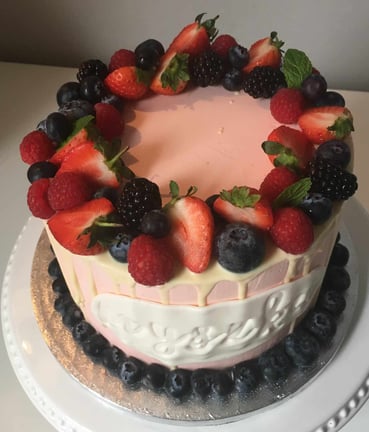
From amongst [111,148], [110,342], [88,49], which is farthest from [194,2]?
[110,342]

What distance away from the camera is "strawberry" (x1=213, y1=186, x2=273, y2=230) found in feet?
3.22

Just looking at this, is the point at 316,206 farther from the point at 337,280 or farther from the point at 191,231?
the point at 337,280

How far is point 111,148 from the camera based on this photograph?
1.12 meters

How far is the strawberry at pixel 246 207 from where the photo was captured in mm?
982

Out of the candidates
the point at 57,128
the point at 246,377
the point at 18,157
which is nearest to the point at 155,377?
the point at 246,377

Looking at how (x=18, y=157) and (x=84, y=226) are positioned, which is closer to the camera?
(x=84, y=226)

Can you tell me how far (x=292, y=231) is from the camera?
0.98 meters

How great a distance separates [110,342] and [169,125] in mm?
431

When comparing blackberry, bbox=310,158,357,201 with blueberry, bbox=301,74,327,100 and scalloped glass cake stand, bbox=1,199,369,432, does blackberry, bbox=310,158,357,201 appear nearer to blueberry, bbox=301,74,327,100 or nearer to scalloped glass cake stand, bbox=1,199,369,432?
blueberry, bbox=301,74,327,100

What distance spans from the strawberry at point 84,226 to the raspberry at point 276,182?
247mm

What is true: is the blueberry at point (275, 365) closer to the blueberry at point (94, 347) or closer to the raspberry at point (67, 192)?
the blueberry at point (94, 347)

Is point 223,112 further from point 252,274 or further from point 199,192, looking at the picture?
point 252,274

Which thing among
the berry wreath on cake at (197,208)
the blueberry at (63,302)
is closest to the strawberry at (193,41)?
the berry wreath on cake at (197,208)

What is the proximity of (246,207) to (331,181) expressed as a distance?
15 cm
